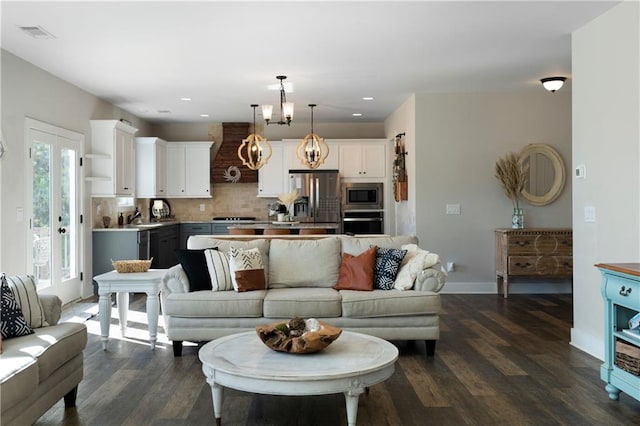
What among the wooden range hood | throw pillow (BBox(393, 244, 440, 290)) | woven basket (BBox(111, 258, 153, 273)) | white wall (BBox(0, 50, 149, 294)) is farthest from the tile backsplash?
throw pillow (BBox(393, 244, 440, 290))

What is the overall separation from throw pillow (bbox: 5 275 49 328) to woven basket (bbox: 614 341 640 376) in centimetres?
347

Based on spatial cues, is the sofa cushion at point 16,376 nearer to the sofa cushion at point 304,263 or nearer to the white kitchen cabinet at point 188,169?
the sofa cushion at point 304,263

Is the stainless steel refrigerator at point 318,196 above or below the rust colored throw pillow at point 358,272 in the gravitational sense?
above

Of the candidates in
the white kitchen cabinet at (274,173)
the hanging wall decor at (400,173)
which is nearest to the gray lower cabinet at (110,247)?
the white kitchen cabinet at (274,173)

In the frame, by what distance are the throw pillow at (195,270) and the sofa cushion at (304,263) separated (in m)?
0.60

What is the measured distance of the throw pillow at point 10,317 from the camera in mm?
2992

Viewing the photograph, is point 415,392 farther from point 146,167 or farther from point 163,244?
point 146,167

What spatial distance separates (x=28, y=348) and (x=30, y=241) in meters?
3.36

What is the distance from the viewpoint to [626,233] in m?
4.12

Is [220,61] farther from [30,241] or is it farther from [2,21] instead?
[30,241]

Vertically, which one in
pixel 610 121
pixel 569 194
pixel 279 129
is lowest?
pixel 569 194

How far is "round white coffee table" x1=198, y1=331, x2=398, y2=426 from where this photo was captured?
2.73 meters

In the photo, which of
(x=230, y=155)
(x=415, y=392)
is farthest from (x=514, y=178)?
(x=230, y=155)

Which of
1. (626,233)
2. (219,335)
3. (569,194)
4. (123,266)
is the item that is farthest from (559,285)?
(123,266)
